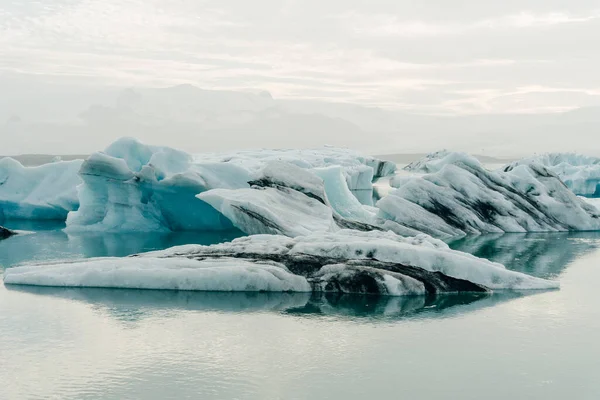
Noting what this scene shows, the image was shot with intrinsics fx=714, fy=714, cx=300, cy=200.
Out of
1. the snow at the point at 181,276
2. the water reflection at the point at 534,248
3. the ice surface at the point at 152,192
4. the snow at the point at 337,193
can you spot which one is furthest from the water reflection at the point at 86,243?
the water reflection at the point at 534,248

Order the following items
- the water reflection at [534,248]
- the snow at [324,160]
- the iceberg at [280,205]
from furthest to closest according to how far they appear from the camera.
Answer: the snow at [324,160] → the iceberg at [280,205] → the water reflection at [534,248]

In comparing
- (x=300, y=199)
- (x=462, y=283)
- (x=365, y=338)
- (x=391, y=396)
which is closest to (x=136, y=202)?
(x=300, y=199)

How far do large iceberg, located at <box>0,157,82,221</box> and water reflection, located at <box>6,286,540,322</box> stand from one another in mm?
13462

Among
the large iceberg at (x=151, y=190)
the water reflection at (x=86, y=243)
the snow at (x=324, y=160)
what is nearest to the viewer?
the water reflection at (x=86, y=243)

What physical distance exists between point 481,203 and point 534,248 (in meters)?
4.08

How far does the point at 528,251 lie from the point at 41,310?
12267 millimetres

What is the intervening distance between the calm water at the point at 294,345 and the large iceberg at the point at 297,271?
27 cm

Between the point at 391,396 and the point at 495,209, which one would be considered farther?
the point at 495,209

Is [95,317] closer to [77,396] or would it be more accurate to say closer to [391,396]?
[77,396]

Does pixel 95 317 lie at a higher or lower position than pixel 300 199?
lower

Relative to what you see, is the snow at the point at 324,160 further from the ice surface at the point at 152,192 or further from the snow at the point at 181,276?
the snow at the point at 181,276

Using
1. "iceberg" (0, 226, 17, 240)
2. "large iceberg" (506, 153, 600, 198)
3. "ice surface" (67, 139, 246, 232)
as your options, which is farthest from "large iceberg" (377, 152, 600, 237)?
"large iceberg" (506, 153, 600, 198)

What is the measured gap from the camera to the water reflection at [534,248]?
15.5 meters

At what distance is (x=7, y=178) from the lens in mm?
25016
